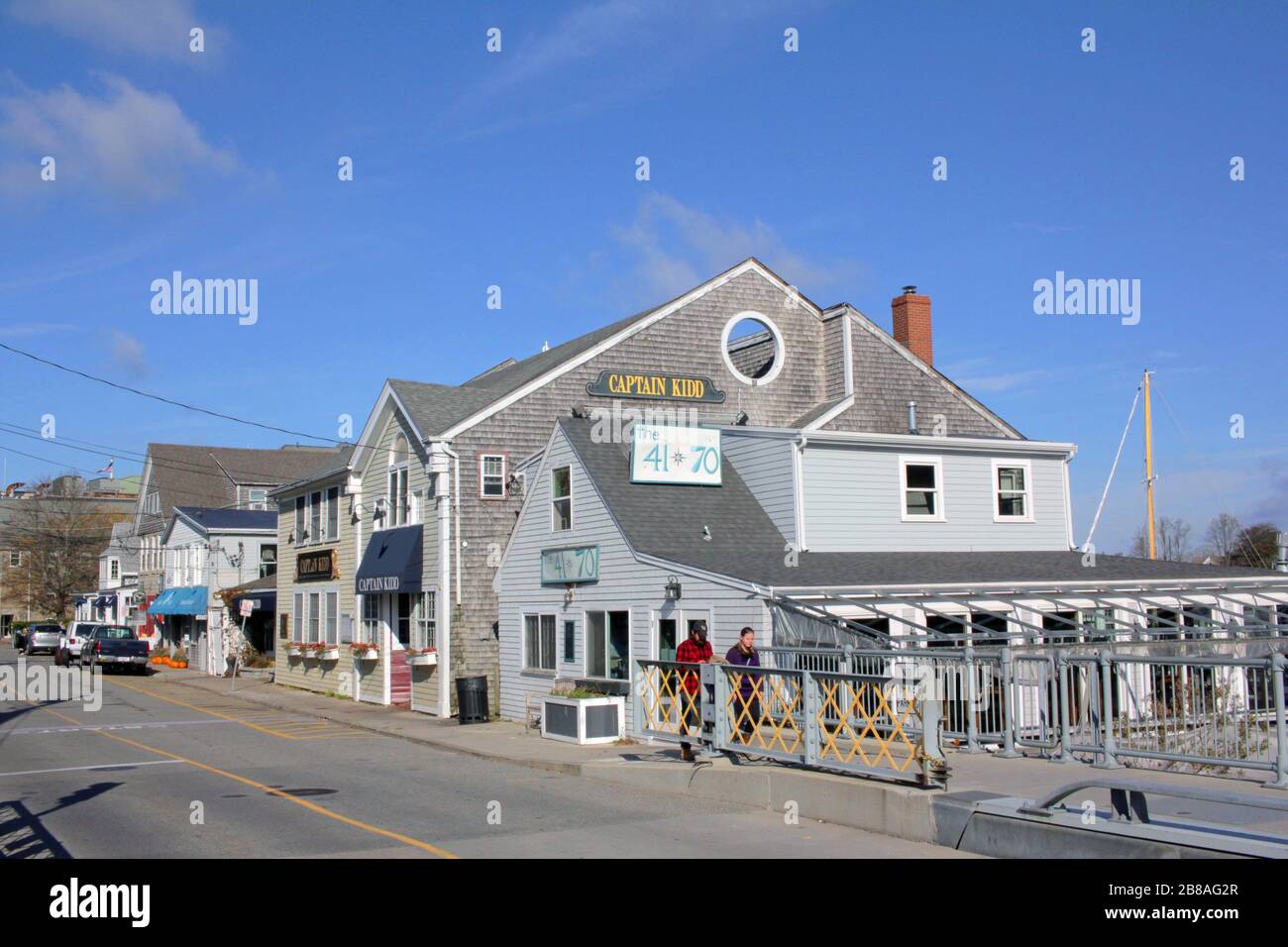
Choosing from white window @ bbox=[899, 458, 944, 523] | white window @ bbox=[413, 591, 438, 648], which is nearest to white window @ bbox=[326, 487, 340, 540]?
white window @ bbox=[413, 591, 438, 648]

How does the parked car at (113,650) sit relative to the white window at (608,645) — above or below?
below

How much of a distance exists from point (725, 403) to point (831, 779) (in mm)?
18979

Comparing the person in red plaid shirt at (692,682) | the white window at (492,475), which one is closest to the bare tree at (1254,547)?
the white window at (492,475)

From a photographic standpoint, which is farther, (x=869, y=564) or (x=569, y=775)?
(x=869, y=564)

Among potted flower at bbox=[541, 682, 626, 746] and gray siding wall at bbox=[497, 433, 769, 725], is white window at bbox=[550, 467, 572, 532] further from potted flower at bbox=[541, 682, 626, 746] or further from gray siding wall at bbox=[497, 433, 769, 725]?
potted flower at bbox=[541, 682, 626, 746]

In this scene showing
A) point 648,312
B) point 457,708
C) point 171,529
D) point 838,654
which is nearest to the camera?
point 838,654

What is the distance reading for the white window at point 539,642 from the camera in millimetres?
24719

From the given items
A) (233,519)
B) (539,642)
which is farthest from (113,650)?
(539,642)

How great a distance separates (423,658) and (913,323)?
16.2 m

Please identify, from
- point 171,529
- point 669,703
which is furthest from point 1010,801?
point 171,529

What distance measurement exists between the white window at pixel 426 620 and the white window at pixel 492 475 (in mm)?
2802

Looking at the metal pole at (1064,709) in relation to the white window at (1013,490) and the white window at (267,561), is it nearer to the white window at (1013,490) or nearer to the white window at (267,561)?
the white window at (1013,490)
